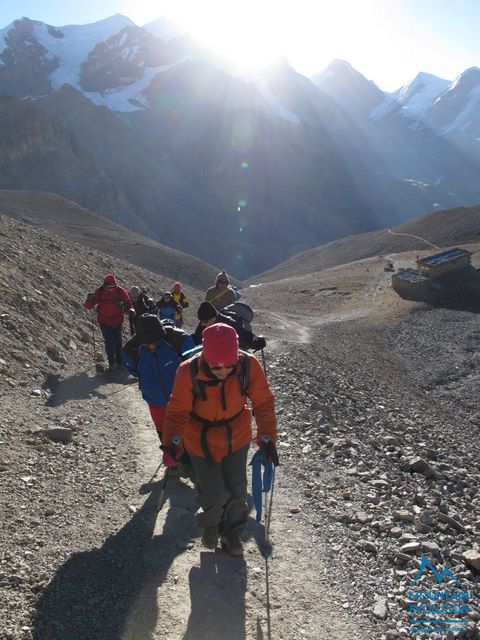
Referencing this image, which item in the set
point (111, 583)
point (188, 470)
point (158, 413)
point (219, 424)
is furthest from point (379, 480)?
point (111, 583)

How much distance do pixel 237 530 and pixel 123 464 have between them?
263 centimetres

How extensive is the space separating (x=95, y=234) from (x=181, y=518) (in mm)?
52864

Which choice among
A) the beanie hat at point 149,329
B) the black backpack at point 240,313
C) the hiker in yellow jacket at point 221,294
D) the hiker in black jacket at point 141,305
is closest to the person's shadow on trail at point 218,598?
the beanie hat at point 149,329

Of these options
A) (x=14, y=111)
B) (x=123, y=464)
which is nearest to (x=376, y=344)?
(x=123, y=464)

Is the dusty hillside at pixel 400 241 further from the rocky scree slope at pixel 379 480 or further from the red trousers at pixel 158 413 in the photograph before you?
the red trousers at pixel 158 413

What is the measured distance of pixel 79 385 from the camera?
33.9 ft

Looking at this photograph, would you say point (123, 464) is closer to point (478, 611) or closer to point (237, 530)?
point (237, 530)

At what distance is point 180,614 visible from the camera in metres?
4.51

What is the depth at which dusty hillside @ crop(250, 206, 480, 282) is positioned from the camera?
73.4 meters

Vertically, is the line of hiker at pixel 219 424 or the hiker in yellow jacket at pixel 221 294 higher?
the hiker in yellow jacket at pixel 221 294

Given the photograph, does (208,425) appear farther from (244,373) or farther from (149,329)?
(149,329)

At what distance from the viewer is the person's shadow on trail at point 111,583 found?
420cm

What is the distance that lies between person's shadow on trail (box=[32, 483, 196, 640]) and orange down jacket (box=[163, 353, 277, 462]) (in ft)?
4.37

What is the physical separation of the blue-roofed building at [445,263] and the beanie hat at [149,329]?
141 feet
